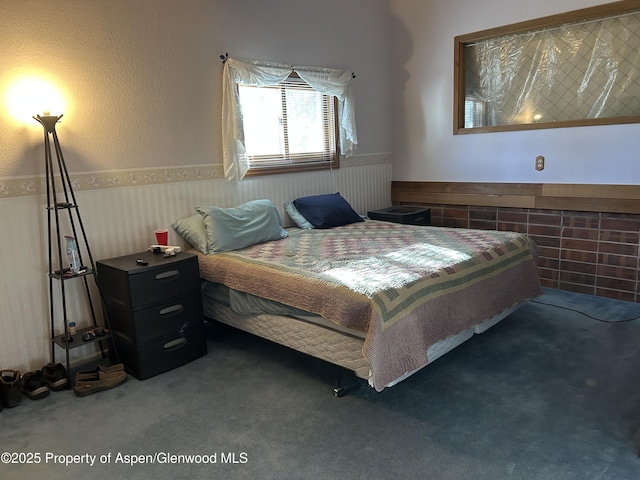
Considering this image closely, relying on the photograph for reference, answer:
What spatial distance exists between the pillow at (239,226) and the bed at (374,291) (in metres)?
0.05

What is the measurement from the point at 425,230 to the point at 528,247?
760 millimetres

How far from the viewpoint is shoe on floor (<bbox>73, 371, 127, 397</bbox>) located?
8.49 feet

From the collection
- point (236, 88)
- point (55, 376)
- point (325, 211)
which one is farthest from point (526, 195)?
point (55, 376)

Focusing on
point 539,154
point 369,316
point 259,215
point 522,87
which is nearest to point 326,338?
point 369,316

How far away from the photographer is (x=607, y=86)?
357 centimetres

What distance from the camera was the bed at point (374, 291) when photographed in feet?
7.29

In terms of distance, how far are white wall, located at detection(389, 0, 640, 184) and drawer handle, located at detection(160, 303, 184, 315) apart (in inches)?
110

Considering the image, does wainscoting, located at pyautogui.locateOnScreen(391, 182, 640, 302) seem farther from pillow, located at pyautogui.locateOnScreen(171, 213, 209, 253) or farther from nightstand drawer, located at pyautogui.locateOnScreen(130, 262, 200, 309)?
nightstand drawer, located at pyautogui.locateOnScreen(130, 262, 200, 309)

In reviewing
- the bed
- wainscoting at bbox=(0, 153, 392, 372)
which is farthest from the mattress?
wainscoting at bbox=(0, 153, 392, 372)

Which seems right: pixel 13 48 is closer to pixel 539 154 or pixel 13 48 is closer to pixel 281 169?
pixel 281 169

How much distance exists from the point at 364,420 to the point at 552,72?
3.14 metres

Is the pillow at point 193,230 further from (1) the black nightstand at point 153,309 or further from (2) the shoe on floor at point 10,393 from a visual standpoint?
(2) the shoe on floor at point 10,393

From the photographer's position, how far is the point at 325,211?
3975 mm

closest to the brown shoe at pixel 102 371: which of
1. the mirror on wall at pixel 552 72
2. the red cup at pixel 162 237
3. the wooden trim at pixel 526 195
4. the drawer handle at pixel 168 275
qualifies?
the drawer handle at pixel 168 275
